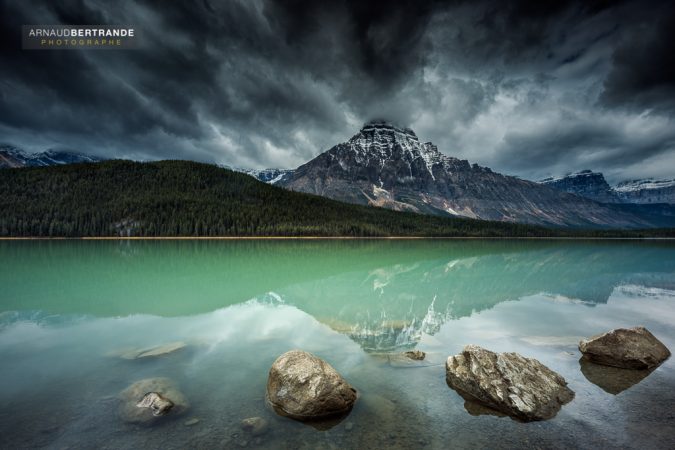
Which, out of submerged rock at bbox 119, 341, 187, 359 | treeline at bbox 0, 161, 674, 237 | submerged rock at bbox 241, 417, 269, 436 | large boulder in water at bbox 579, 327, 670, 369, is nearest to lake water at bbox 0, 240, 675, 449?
submerged rock at bbox 241, 417, 269, 436

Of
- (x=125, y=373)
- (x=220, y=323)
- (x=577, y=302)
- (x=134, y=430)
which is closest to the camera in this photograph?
(x=134, y=430)

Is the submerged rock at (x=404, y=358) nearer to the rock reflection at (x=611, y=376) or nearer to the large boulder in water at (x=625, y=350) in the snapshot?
the rock reflection at (x=611, y=376)

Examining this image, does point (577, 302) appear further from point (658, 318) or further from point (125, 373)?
point (125, 373)

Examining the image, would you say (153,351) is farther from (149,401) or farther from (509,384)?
(509,384)

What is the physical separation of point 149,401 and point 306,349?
7.54m

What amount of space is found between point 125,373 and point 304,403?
7.97 metres

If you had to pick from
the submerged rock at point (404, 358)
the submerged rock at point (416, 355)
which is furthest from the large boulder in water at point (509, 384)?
the submerged rock at point (416, 355)

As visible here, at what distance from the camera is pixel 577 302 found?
2856cm

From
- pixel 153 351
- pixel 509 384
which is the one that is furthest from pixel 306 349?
pixel 509 384

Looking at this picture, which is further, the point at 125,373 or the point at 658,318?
the point at 658,318

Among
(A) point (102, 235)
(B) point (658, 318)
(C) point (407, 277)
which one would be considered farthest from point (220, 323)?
(A) point (102, 235)

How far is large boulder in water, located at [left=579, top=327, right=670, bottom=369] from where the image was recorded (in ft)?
45.9

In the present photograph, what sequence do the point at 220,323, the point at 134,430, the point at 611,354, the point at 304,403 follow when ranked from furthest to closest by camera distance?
the point at 220,323, the point at 611,354, the point at 304,403, the point at 134,430

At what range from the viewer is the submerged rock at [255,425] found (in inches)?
364
